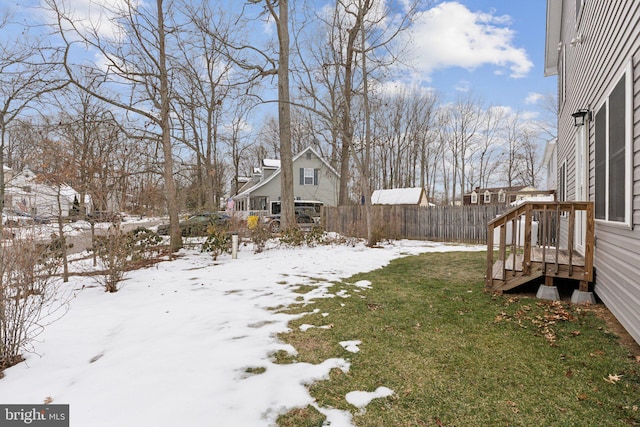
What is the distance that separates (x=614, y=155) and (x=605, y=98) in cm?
83

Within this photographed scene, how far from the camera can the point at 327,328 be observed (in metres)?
3.50

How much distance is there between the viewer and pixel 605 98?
392cm

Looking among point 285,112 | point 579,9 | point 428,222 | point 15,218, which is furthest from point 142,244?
point 428,222

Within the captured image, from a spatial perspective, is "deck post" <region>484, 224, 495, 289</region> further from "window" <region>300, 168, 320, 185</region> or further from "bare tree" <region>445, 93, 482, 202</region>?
"bare tree" <region>445, 93, 482, 202</region>

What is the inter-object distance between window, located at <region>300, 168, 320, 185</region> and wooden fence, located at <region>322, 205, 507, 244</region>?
11159 mm

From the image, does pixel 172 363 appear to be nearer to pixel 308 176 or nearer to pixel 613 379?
pixel 613 379

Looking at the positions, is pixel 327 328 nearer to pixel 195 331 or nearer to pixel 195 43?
pixel 195 331

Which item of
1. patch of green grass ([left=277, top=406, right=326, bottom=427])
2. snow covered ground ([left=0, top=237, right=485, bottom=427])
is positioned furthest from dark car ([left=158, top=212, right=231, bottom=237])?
patch of green grass ([left=277, top=406, right=326, bottom=427])

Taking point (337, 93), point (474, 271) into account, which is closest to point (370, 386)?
point (474, 271)

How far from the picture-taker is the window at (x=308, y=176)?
2548cm

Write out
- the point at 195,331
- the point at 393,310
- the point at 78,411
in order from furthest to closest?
the point at 393,310
the point at 195,331
the point at 78,411

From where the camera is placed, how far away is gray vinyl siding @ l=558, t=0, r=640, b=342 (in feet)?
9.54

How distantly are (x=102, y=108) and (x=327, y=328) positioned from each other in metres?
9.67

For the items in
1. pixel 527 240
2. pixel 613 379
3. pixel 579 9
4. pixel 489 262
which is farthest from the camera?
pixel 579 9
